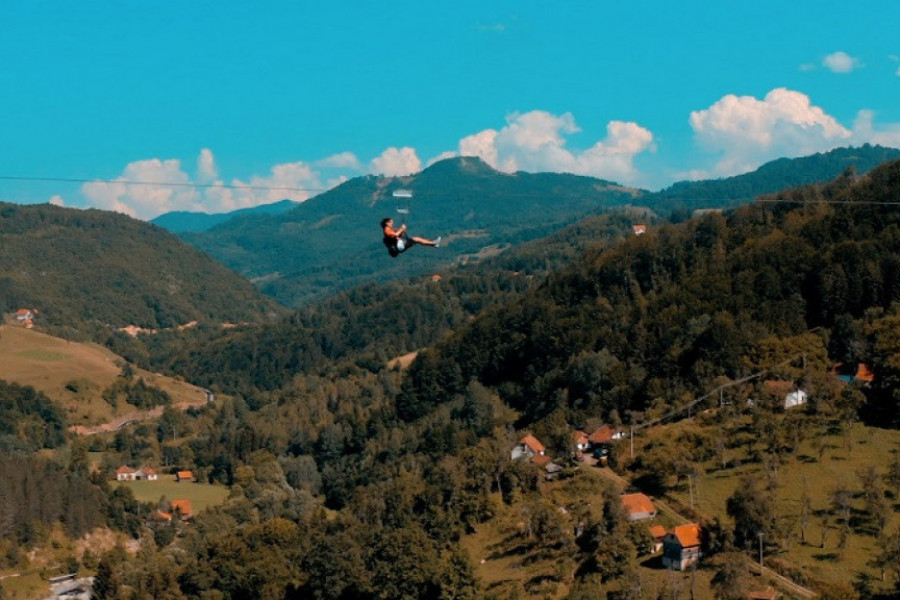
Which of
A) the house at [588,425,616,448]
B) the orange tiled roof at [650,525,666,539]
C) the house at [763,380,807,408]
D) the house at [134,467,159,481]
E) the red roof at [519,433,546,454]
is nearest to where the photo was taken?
the orange tiled roof at [650,525,666,539]

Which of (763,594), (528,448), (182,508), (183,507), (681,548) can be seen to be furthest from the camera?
(183,507)

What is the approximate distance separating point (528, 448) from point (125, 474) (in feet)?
255

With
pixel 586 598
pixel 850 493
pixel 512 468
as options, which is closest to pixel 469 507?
pixel 512 468

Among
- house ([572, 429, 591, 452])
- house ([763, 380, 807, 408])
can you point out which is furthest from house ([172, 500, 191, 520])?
house ([763, 380, 807, 408])

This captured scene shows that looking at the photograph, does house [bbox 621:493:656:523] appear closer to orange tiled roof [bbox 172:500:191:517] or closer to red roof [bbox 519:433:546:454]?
red roof [bbox 519:433:546:454]

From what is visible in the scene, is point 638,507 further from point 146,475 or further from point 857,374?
point 146,475

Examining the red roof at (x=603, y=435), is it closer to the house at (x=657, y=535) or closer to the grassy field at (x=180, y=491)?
the house at (x=657, y=535)

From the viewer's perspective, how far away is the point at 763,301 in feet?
328

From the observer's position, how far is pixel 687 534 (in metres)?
58.4

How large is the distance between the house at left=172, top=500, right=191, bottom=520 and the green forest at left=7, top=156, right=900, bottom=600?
236 centimetres

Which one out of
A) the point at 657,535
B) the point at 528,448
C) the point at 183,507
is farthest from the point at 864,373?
the point at 183,507

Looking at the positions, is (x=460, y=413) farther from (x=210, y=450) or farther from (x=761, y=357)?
(x=210, y=450)

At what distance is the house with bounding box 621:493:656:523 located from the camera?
63.2 m

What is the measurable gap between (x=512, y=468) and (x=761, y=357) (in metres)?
26.3
